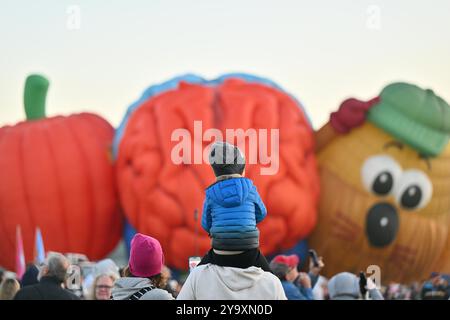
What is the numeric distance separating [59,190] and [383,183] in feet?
13.1

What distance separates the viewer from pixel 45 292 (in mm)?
4625

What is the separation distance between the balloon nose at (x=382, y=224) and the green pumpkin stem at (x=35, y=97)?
15.0 feet

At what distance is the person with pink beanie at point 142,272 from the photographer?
4.04 metres

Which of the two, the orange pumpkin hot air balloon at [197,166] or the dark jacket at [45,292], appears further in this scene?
the orange pumpkin hot air balloon at [197,166]

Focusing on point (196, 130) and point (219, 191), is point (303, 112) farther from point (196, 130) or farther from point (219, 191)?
point (219, 191)

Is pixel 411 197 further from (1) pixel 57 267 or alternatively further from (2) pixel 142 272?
(2) pixel 142 272

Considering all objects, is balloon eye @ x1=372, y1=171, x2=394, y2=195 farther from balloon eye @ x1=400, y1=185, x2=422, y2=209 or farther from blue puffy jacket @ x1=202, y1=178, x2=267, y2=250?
blue puffy jacket @ x1=202, y1=178, x2=267, y2=250

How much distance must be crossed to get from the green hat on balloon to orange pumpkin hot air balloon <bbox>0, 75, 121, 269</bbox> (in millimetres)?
3506

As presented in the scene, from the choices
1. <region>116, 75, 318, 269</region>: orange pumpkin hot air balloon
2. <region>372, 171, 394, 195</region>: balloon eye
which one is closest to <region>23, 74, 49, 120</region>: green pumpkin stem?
<region>116, 75, 318, 269</region>: orange pumpkin hot air balloon

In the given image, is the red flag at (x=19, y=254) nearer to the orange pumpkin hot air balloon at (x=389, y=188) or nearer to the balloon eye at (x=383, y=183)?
the orange pumpkin hot air balloon at (x=389, y=188)

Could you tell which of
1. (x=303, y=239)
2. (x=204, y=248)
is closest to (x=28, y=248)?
(x=204, y=248)

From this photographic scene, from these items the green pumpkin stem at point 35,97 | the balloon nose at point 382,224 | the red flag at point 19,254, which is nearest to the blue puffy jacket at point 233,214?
the red flag at point 19,254

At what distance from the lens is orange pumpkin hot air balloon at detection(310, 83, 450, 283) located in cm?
1200

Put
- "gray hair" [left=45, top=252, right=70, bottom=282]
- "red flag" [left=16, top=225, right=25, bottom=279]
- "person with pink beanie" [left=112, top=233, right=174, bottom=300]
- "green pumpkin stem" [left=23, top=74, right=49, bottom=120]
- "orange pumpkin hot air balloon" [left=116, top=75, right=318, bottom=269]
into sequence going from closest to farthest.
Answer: "person with pink beanie" [left=112, top=233, right=174, bottom=300]
"gray hair" [left=45, top=252, right=70, bottom=282]
"red flag" [left=16, top=225, right=25, bottom=279]
"orange pumpkin hot air balloon" [left=116, top=75, right=318, bottom=269]
"green pumpkin stem" [left=23, top=74, right=49, bottom=120]
